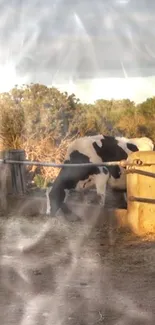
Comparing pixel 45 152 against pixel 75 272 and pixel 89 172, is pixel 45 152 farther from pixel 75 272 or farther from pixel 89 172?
pixel 75 272

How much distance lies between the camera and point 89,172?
8.75 metres

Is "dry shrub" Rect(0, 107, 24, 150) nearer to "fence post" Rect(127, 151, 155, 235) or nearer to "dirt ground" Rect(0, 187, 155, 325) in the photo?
"dirt ground" Rect(0, 187, 155, 325)

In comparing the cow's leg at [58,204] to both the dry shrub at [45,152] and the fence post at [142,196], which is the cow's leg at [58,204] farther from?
the dry shrub at [45,152]

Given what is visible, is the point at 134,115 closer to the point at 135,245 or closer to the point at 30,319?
the point at 135,245

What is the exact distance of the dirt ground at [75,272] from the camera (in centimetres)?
396

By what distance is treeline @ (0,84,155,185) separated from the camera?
1341 centimetres

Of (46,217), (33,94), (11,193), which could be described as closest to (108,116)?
(33,94)

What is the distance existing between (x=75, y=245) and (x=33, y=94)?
10.0m

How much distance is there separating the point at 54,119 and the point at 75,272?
1045cm

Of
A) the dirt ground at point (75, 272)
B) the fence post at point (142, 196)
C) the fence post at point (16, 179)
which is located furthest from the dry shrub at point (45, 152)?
the fence post at point (142, 196)

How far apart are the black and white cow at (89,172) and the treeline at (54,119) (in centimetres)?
426

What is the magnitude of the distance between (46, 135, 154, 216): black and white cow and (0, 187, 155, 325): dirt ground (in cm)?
58

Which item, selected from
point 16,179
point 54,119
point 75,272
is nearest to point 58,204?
point 16,179

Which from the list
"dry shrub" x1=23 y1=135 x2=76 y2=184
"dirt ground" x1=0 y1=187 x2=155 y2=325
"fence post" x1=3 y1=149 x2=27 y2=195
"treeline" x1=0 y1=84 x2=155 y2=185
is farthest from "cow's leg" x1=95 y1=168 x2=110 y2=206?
"treeline" x1=0 y1=84 x2=155 y2=185
